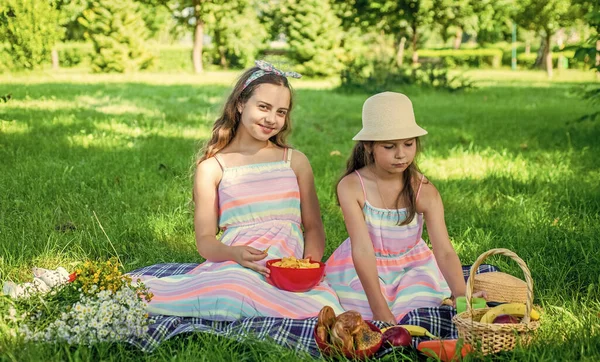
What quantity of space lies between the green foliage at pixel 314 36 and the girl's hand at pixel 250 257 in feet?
84.1

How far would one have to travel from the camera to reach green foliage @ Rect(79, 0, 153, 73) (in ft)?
95.5

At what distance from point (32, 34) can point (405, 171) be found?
17.5 m

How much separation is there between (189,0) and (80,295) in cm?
3165

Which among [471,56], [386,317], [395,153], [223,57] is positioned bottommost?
[471,56]

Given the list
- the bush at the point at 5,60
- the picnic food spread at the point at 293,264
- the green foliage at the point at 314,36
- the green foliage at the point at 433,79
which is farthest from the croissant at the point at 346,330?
the green foliage at the point at 314,36

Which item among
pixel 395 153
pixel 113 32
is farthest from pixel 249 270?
pixel 113 32

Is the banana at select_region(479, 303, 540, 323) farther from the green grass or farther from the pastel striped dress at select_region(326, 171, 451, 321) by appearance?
the pastel striped dress at select_region(326, 171, 451, 321)

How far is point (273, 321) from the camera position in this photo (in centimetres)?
322

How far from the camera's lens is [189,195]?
229 inches

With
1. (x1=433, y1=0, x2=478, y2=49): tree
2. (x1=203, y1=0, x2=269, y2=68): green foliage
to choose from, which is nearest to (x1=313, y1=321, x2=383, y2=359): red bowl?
(x1=433, y1=0, x2=478, y2=49): tree

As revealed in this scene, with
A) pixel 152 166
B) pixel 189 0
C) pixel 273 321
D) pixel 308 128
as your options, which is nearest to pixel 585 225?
pixel 273 321

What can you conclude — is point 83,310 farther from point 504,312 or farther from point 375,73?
point 375,73

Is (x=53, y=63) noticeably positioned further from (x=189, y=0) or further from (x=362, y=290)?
(x=362, y=290)

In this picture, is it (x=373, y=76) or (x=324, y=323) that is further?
(x=373, y=76)
